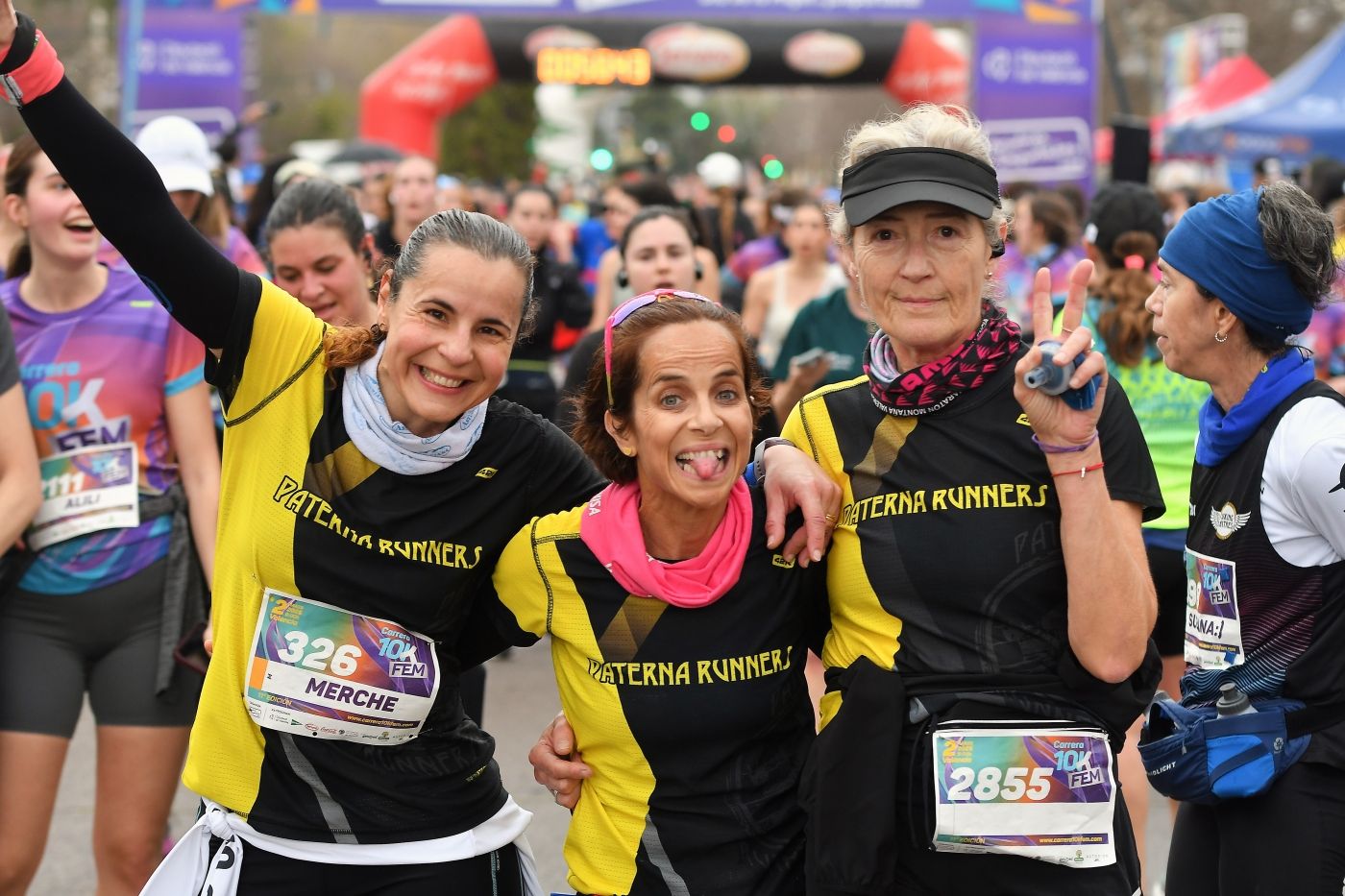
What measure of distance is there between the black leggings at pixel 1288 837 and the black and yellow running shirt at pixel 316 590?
5.14ft

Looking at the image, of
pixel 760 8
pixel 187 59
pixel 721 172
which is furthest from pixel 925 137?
pixel 760 8

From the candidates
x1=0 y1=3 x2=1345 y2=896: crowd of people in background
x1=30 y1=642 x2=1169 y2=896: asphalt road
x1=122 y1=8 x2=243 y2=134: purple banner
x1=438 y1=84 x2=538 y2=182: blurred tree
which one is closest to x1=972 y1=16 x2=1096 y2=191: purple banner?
x1=122 y1=8 x2=243 y2=134: purple banner

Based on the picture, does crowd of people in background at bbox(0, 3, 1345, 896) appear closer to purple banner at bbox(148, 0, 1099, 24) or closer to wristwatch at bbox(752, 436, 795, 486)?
wristwatch at bbox(752, 436, 795, 486)

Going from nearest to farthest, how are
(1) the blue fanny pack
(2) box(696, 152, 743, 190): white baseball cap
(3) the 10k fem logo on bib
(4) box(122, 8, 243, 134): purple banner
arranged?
(3) the 10k fem logo on bib < (1) the blue fanny pack < (2) box(696, 152, 743, 190): white baseball cap < (4) box(122, 8, 243, 134): purple banner

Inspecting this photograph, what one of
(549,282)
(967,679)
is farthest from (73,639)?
(549,282)

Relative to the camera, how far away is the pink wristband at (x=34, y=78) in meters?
2.56

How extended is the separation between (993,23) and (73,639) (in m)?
17.3

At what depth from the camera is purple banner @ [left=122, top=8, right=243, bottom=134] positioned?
716 inches

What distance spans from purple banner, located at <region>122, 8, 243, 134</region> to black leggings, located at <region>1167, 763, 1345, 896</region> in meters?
17.1

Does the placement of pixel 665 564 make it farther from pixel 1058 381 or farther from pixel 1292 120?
pixel 1292 120

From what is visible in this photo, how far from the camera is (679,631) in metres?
2.73

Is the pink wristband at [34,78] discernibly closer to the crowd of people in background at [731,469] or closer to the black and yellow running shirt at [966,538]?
the crowd of people in background at [731,469]

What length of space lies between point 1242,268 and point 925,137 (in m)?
0.82

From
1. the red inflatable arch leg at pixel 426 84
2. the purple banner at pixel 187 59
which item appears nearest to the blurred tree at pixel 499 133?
the red inflatable arch leg at pixel 426 84
